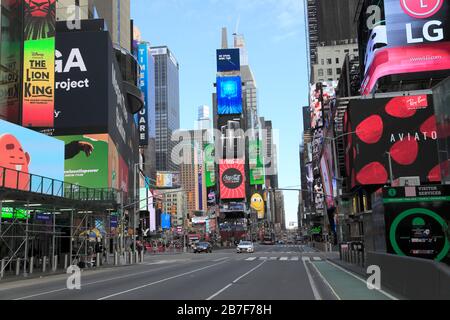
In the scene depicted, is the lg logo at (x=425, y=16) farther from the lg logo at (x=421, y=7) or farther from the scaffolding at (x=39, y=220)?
the scaffolding at (x=39, y=220)

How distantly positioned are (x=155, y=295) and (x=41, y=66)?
39.1m

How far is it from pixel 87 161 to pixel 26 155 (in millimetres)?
24126

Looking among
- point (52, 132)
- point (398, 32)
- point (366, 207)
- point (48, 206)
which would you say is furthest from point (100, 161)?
point (398, 32)

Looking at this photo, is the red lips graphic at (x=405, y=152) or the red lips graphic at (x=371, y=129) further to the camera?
the red lips graphic at (x=371, y=129)

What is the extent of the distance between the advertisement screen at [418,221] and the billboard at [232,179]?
6885 inches

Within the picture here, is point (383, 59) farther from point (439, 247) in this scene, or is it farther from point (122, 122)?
point (439, 247)

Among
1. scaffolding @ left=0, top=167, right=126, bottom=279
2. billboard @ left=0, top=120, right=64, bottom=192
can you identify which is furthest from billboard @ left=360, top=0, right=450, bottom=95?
billboard @ left=0, top=120, right=64, bottom=192

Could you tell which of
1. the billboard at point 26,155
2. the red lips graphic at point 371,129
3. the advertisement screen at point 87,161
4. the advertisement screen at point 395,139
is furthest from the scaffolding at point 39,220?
the red lips graphic at point 371,129

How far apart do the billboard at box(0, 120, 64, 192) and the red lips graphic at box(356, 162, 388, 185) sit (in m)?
36.4

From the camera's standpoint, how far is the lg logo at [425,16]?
61328mm

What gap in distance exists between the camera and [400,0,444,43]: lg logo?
61.3 metres

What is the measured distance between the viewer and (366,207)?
6406 cm

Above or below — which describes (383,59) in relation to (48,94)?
above

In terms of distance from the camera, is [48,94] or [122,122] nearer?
[48,94]
